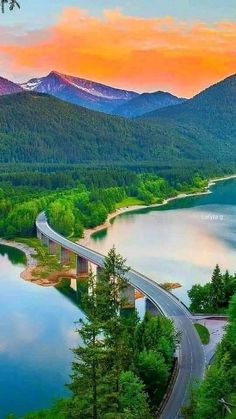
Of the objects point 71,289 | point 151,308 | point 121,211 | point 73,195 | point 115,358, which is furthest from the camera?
point 121,211

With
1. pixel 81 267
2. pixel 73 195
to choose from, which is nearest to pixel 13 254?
pixel 81 267

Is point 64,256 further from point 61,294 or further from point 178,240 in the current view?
point 178,240

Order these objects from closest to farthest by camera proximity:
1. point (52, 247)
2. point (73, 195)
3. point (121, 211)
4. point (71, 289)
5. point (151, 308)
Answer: point (151, 308) < point (71, 289) < point (52, 247) < point (73, 195) < point (121, 211)

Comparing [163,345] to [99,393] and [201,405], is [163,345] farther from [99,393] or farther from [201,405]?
[99,393]

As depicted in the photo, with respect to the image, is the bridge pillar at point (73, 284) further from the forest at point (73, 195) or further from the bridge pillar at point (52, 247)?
the forest at point (73, 195)

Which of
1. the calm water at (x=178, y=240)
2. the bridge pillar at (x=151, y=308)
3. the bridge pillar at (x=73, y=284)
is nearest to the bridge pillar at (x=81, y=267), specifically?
the bridge pillar at (x=73, y=284)

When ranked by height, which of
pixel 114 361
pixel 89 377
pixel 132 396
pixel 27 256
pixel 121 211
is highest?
pixel 89 377

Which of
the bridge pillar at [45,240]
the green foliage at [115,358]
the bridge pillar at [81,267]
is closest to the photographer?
the green foliage at [115,358]
